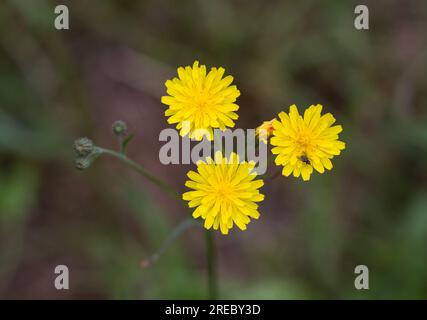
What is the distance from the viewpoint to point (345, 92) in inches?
236

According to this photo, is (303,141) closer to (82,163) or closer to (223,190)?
(223,190)

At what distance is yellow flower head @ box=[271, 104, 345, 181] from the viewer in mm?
3354

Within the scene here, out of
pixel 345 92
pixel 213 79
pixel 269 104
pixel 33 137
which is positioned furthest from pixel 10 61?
pixel 345 92

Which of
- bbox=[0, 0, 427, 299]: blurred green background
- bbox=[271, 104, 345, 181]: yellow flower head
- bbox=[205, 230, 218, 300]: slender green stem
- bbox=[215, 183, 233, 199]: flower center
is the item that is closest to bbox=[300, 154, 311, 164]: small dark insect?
bbox=[271, 104, 345, 181]: yellow flower head

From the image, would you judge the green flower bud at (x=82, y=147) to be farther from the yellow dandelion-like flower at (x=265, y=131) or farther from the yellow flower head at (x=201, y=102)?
the yellow dandelion-like flower at (x=265, y=131)

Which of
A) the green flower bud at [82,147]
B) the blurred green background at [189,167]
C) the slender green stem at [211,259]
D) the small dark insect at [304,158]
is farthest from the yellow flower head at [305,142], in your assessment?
the blurred green background at [189,167]

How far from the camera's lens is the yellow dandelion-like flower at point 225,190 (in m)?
3.34

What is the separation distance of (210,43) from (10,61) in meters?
2.13

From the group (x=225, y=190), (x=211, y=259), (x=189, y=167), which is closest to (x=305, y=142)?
(x=225, y=190)

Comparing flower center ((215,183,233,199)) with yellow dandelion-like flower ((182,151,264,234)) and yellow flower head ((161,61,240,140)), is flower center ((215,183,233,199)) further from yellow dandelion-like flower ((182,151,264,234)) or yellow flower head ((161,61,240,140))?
yellow flower head ((161,61,240,140))

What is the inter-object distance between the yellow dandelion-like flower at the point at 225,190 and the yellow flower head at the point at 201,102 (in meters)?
0.20

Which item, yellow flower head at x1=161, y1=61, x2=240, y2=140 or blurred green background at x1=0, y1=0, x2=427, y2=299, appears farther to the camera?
blurred green background at x1=0, y1=0, x2=427, y2=299

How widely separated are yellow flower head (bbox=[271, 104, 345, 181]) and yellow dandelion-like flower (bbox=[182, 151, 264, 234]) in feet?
0.72

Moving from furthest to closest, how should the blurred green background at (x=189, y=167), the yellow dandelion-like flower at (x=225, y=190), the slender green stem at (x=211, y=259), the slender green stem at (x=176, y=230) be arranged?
the blurred green background at (x=189, y=167), the slender green stem at (x=211, y=259), the slender green stem at (x=176, y=230), the yellow dandelion-like flower at (x=225, y=190)
